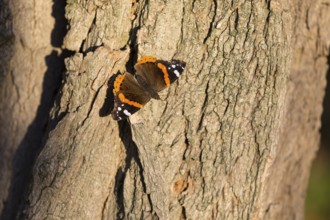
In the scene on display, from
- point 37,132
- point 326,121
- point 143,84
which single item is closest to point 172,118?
point 143,84

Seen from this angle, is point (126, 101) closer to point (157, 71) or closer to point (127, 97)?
point (127, 97)

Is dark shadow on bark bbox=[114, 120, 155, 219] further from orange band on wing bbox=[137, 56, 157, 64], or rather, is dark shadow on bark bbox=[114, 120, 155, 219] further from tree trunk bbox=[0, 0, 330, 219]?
orange band on wing bbox=[137, 56, 157, 64]

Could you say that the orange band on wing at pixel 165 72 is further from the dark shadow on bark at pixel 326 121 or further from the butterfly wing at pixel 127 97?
the dark shadow on bark at pixel 326 121

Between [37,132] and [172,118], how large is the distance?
0.85 metres

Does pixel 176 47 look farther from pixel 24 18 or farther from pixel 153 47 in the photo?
pixel 24 18

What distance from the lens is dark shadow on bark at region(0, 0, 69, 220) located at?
2.84 m

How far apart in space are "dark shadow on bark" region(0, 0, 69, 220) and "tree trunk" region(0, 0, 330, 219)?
0.91 ft

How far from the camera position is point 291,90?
9.58 feet

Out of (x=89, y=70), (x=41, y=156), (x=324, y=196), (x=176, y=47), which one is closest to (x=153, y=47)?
(x=176, y=47)

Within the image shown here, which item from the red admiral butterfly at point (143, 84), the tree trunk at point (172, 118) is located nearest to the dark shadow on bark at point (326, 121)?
the tree trunk at point (172, 118)

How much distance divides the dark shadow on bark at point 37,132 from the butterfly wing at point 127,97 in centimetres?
48

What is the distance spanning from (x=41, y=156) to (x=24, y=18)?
2.45 ft

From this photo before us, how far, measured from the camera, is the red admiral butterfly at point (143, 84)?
238 cm

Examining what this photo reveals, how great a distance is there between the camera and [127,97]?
7.92 feet
